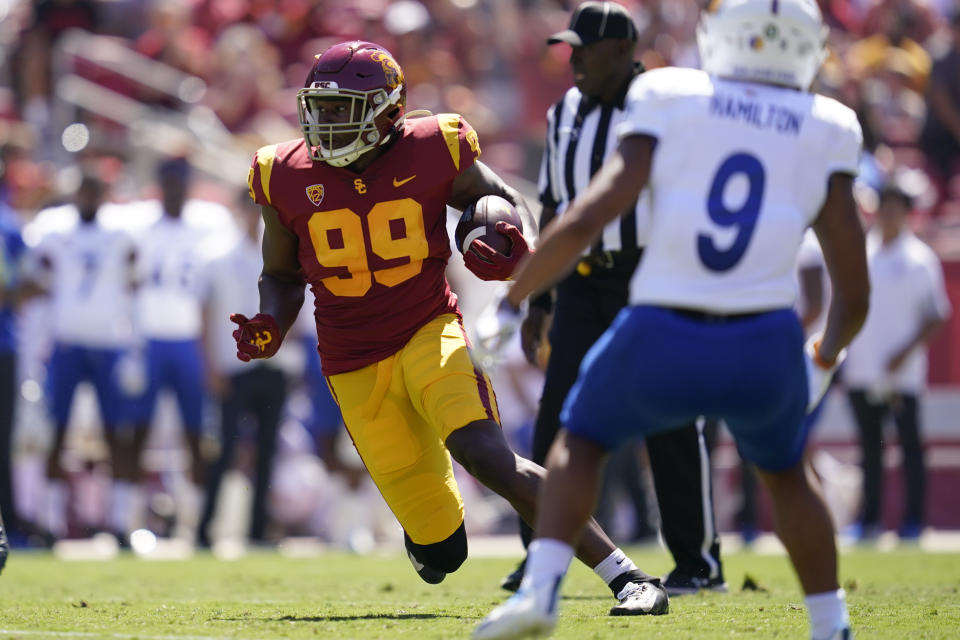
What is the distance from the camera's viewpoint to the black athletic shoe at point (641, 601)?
4348 millimetres

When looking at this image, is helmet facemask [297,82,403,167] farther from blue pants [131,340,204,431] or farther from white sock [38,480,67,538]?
white sock [38,480,67,538]

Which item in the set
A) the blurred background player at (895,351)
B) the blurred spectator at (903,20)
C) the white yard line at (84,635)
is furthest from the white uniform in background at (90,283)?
the blurred spectator at (903,20)

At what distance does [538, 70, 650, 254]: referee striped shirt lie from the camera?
205 inches

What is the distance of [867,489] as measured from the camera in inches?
339

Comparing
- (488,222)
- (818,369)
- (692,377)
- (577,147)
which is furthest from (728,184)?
(577,147)

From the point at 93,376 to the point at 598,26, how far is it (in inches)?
183

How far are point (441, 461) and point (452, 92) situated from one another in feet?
22.3

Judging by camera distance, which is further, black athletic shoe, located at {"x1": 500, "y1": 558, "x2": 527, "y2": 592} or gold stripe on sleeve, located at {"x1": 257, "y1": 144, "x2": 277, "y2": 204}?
black athletic shoe, located at {"x1": 500, "y1": 558, "x2": 527, "y2": 592}

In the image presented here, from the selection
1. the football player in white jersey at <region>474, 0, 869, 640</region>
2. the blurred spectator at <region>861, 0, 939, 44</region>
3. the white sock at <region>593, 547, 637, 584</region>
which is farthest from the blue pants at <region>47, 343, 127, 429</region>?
the blurred spectator at <region>861, 0, 939, 44</region>

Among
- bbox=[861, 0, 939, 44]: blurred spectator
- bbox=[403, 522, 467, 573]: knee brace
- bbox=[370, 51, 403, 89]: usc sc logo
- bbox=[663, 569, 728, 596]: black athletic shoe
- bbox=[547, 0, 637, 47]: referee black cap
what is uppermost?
bbox=[861, 0, 939, 44]: blurred spectator

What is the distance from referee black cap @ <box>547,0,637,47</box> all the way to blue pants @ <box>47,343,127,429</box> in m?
4.39

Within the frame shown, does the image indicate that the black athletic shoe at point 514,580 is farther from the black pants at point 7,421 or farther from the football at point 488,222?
the black pants at point 7,421

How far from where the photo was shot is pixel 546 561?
3.32 m

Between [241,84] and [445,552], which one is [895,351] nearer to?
[445,552]
